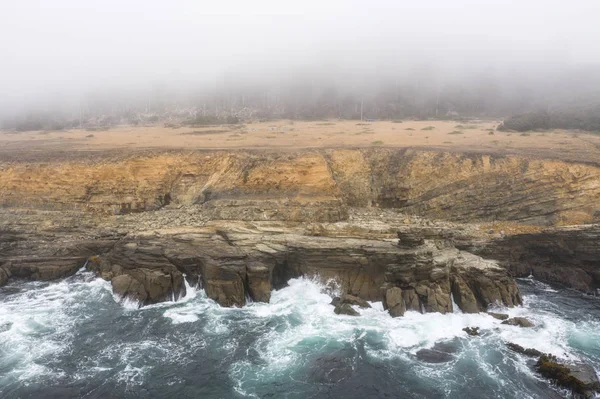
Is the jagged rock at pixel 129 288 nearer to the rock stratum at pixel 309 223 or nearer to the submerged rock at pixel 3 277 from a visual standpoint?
the rock stratum at pixel 309 223

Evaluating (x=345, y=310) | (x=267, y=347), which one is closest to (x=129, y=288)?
(x=267, y=347)

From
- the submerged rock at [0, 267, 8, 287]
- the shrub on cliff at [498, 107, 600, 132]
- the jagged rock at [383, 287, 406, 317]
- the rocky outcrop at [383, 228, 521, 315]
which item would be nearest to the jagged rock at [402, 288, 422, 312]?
the rocky outcrop at [383, 228, 521, 315]

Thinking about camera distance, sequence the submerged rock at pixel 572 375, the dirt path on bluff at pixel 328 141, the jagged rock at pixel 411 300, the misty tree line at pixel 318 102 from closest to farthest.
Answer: the submerged rock at pixel 572 375 → the jagged rock at pixel 411 300 → the dirt path on bluff at pixel 328 141 → the misty tree line at pixel 318 102

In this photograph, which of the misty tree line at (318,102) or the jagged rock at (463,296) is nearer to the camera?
the jagged rock at (463,296)

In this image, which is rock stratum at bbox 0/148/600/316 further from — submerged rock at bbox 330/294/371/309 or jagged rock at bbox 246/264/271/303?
submerged rock at bbox 330/294/371/309

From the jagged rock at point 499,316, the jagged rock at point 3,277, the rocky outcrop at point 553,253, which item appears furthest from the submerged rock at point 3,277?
the rocky outcrop at point 553,253

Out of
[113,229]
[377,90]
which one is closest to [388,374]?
[113,229]

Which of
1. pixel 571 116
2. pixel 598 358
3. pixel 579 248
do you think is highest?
pixel 571 116

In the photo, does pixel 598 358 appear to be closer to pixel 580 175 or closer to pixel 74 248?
pixel 580 175
